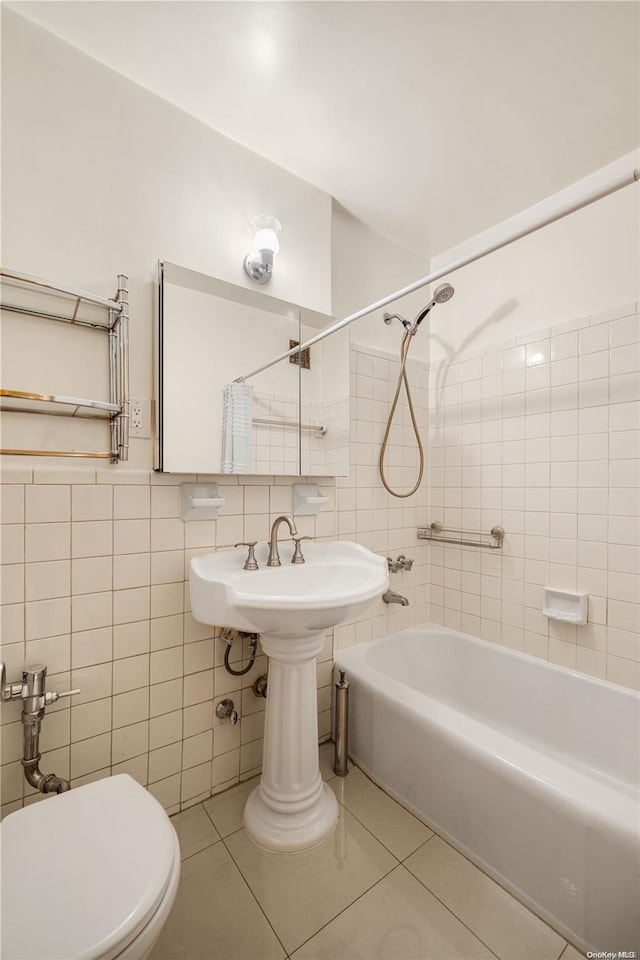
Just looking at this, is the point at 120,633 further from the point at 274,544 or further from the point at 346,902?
the point at 346,902

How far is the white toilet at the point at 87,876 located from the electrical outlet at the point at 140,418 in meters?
0.96

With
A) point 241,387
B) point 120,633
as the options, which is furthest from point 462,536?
point 120,633

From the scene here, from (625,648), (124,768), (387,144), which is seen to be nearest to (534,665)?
(625,648)

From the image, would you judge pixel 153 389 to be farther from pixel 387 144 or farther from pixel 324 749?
pixel 324 749

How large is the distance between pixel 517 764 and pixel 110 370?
5.35ft

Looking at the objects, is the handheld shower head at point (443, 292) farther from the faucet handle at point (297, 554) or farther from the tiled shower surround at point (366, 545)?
the faucet handle at point (297, 554)

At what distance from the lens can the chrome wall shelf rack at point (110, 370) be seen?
107cm

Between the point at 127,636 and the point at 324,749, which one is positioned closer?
the point at 127,636

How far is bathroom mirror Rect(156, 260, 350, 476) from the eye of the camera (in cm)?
133

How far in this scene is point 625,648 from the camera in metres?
1.50

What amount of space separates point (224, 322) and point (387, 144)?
3.02 ft

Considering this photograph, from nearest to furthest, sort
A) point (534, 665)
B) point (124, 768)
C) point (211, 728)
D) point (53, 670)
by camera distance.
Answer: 1. point (53, 670)
2. point (124, 768)
3. point (211, 728)
4. point (534, 665)

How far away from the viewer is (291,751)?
4.34ft

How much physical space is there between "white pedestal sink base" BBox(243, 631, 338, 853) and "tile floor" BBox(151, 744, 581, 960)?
0.06m
